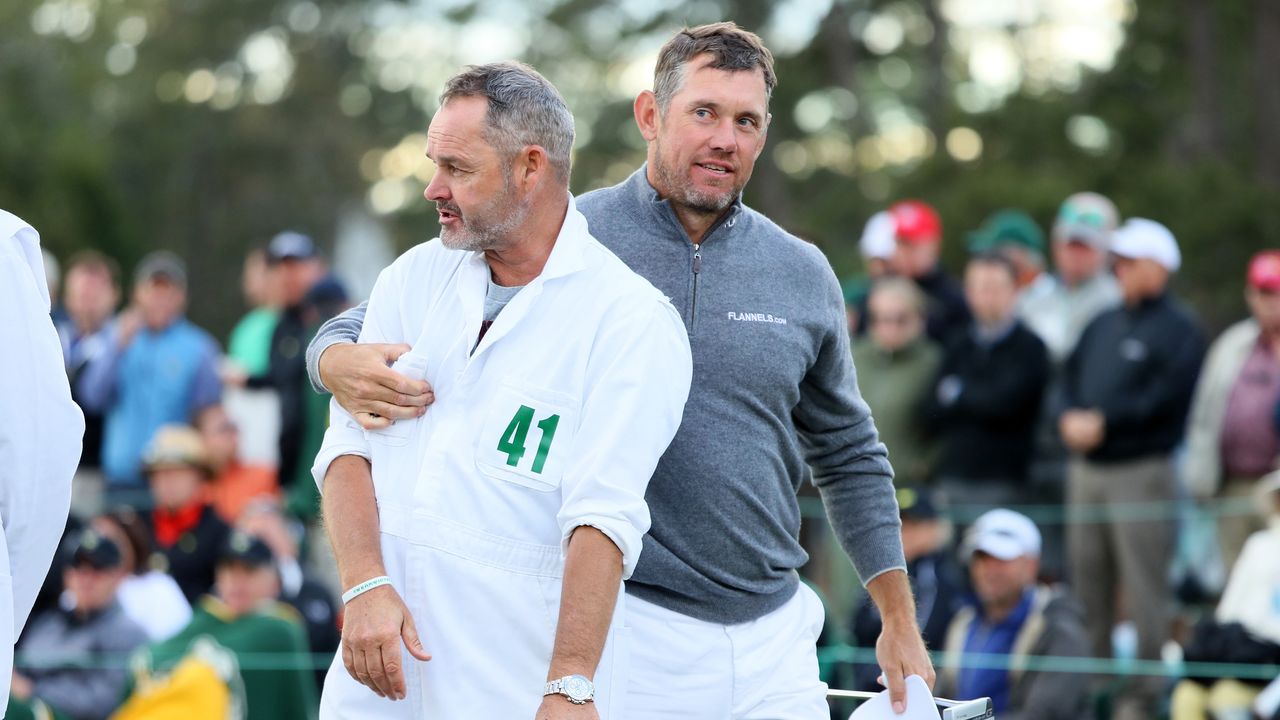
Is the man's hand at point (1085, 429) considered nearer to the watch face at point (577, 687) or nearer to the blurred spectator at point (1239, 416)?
the blurred spectator at point (1239, 416)

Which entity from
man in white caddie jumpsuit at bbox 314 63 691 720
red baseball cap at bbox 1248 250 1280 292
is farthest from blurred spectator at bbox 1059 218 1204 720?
man in white caddie jumpsuit at bbox 314 63 691 720

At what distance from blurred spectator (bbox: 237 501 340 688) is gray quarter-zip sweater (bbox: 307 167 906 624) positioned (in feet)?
13.9

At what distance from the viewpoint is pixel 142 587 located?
27.5 feet

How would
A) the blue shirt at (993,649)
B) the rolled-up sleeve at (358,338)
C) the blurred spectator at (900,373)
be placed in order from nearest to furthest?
the rolled-up sleeve at (358,338)
the blue shirt at (993,649)
the blurred spectator at (900,373)

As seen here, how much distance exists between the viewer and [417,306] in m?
3.50

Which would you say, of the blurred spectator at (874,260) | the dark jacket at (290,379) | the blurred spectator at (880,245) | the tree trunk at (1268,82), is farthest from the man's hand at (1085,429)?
the tree trunk at (1268,82)

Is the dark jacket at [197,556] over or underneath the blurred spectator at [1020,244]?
underneath

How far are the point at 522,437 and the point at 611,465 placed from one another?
18 centimetres

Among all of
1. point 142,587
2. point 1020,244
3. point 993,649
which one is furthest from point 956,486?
point 142,587

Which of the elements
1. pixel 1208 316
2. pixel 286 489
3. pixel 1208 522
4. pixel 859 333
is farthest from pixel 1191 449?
pixel 1208 316

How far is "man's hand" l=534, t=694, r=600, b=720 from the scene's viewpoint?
10.3ft

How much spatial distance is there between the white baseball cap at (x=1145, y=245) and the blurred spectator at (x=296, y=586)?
4.05 meters

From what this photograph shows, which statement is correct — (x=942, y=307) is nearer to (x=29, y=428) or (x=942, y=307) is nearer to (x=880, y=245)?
(x=880, y=245)

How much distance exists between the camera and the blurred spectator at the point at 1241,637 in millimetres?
6652
